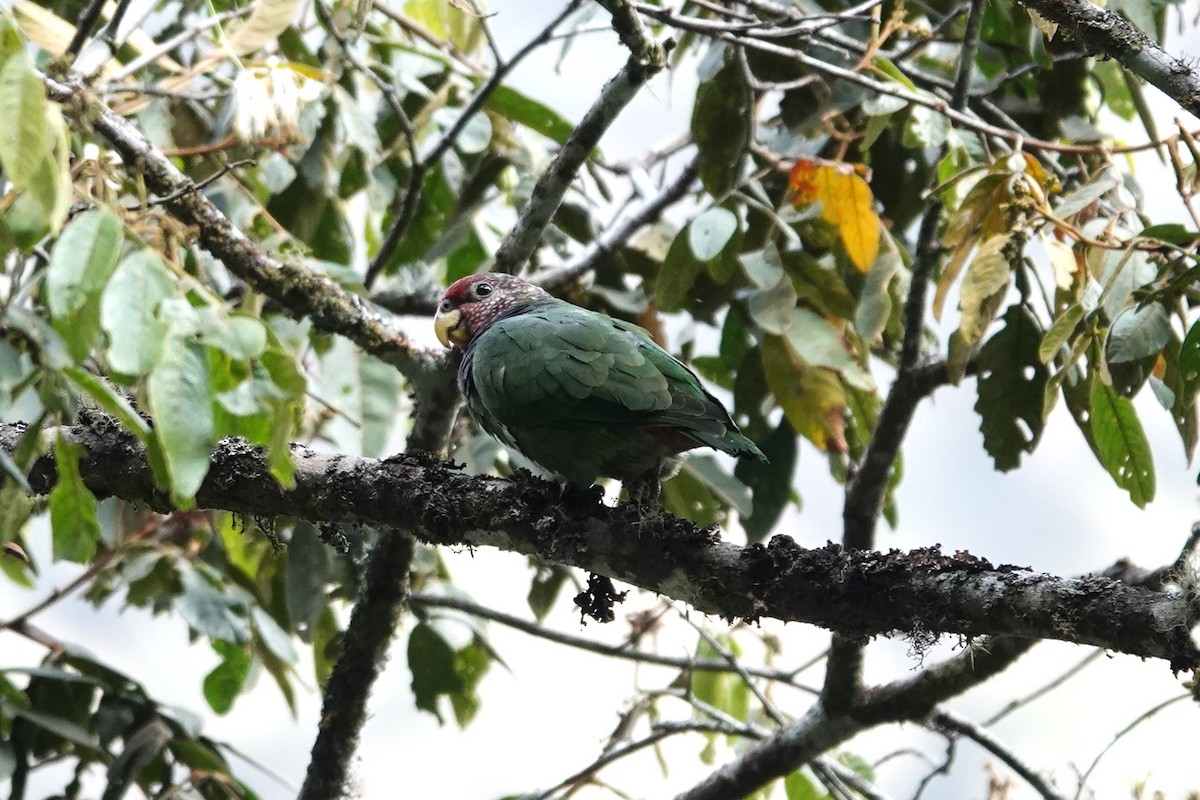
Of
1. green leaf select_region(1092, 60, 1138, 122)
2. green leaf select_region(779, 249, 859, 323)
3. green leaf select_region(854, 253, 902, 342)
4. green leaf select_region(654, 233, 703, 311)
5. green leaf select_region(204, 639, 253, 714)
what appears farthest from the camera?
green leaf select_region(1092, 60, 1138, 122)

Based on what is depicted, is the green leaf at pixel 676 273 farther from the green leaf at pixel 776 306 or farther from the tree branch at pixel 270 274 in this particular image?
the tree branch at pixel 270 274

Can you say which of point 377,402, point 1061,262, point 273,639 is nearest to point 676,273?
point 377,402

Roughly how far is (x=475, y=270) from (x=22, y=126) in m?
3.21

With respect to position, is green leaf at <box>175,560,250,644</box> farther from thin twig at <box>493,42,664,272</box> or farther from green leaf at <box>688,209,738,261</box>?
green leaf at <box>688,209,738,261</box>

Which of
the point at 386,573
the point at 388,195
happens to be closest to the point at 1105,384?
the point at 386,573

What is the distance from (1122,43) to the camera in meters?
2.32

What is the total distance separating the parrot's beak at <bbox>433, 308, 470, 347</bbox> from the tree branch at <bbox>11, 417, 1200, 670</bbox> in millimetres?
1131

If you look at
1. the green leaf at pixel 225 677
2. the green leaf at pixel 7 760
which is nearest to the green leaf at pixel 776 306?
the green leaf at pixel 225 677

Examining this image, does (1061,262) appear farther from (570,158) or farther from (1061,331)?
(570,158)

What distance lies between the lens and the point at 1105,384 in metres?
2.41

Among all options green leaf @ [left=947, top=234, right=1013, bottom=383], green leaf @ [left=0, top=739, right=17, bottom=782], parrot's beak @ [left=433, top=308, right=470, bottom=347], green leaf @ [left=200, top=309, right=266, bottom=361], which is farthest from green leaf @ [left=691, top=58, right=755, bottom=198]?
green leaf @ [left=0, top=739, right=17, bottom=782]

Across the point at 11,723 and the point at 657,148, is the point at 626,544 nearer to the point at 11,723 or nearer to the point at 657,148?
the point at 11,723

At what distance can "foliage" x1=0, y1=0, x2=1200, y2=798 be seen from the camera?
1.75m

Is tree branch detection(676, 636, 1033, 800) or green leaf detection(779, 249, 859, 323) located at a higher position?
green leaf detection(779, 249, 859, 323)
